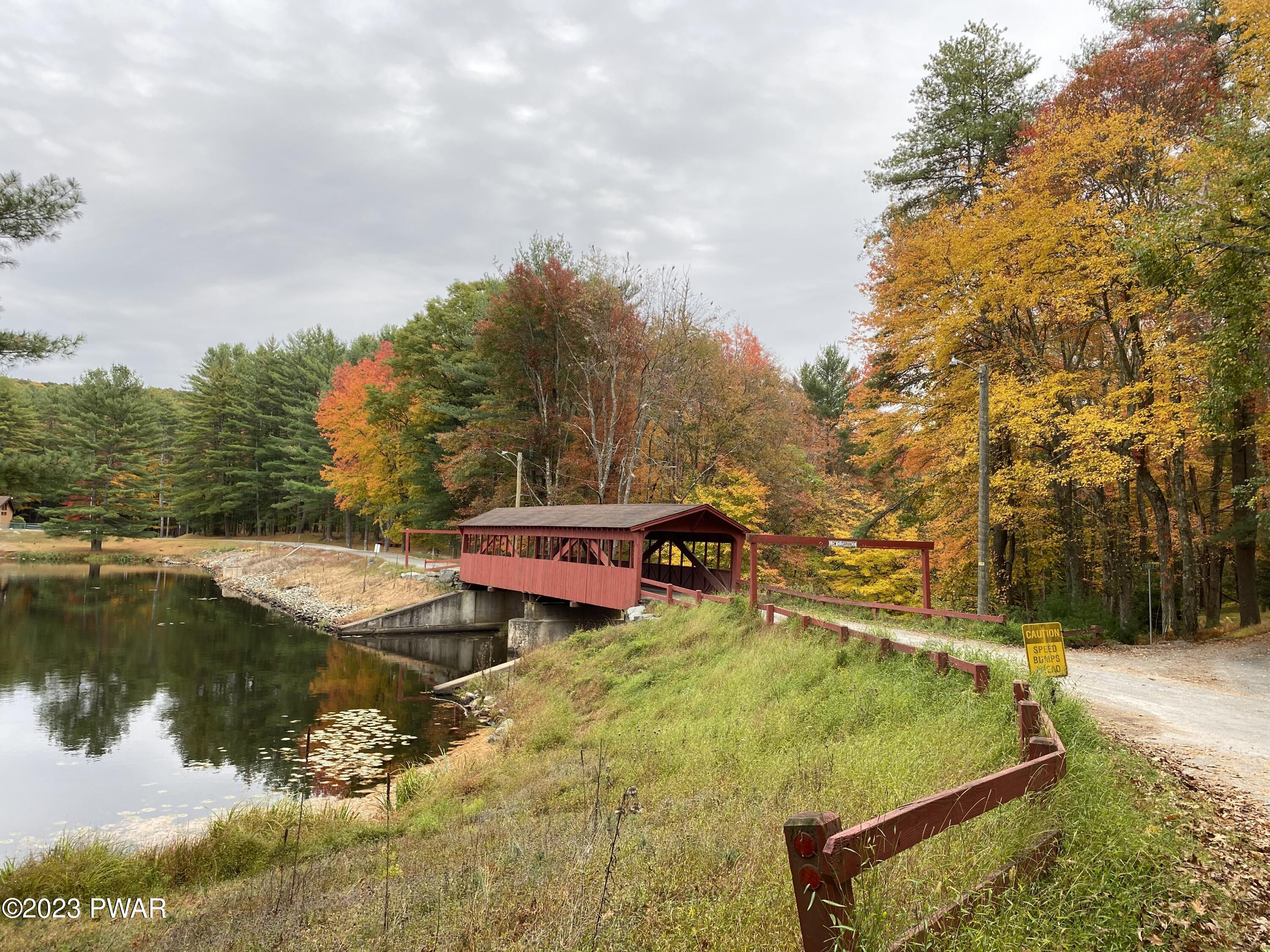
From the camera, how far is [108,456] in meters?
52.7

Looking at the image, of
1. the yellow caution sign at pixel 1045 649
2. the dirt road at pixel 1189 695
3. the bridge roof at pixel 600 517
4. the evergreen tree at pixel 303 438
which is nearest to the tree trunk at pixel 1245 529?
the dirt road at pixel 1189 695

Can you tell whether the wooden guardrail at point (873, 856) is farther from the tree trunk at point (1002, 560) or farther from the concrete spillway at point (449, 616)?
the concrete spillway at point (449, 616)

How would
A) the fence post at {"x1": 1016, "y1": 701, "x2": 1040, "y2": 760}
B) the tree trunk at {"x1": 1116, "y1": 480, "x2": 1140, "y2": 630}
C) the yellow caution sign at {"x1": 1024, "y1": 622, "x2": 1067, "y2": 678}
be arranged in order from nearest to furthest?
the fence post at {"x1": 1016, "y1": 701, "x2": 1040, "y2": 760}, the yellow caution sign at {"x1": 1024, "y1": 622, "x2": 1067, "y2": 678}, the tree trunk at {"x1": 1116, "y1": 480, "x2": 1140, "y2": 630}

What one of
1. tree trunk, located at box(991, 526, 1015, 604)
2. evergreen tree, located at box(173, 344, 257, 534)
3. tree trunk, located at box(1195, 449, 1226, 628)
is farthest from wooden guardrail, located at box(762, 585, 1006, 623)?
evergreen tree, located at box(173, 344, 257, 534)

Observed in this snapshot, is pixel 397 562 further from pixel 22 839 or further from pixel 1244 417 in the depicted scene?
pixel 1244 417

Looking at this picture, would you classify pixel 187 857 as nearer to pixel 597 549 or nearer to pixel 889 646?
pixel 889 646

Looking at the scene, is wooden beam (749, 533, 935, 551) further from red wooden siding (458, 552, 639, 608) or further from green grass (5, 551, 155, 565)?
green grass (5, 551, 155, 565)

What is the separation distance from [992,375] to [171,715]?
846 inches

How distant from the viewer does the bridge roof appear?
17953 mm

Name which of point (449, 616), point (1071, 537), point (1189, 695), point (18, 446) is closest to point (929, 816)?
point (1189, 695)

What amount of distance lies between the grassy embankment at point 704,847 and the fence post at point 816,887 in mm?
367

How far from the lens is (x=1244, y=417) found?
16375mm

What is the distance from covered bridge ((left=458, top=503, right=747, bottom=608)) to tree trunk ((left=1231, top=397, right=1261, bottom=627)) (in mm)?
11213

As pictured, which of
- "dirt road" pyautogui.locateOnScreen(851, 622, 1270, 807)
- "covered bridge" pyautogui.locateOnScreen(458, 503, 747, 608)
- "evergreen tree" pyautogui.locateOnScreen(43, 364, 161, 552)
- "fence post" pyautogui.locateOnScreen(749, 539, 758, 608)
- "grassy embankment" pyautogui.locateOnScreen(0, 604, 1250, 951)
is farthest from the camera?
"evergreen tree" pyautogui.locateOnScreen(43, 364, 161, 552)
